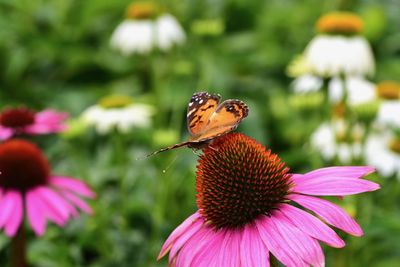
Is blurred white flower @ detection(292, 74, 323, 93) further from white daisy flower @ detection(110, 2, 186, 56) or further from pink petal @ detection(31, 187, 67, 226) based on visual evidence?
pink petal @ detection(31, 187, 67, 226)

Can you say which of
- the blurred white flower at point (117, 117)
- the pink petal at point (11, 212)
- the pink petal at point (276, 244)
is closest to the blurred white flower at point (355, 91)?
the blurred white flower at point (117, 117)

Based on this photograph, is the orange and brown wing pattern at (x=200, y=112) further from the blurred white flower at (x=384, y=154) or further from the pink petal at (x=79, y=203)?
the blurred white flower at (x=384, y=154)

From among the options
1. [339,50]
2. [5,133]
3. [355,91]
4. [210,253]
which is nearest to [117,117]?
[5,133]

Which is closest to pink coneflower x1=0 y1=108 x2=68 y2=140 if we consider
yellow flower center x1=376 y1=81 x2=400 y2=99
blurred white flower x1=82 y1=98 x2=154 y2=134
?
blurred white flower x1=82 y1=98 x2=154 y2=134

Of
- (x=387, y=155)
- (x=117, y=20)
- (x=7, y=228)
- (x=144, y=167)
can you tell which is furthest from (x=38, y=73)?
(x=7, y=228)

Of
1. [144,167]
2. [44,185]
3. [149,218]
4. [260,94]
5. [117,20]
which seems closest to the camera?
[44,185]

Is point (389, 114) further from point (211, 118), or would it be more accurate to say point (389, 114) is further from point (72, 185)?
point (211, 118)

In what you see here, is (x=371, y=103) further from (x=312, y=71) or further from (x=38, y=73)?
(x=38, y=73)
